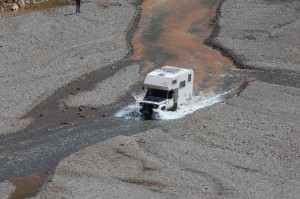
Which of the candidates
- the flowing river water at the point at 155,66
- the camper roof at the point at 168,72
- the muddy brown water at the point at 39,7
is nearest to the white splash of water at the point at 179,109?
the flowing river water at the point at 155,66

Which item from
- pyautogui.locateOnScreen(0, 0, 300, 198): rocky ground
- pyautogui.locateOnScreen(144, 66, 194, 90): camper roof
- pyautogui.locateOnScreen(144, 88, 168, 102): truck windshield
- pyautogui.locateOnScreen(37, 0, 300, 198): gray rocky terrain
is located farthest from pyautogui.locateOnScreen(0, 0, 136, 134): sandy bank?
pyautogui.locateOnScreen(37, 0, 300, 198): gray rocky terrain

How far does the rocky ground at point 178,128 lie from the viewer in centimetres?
3394

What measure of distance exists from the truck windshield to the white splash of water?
0.90 metres

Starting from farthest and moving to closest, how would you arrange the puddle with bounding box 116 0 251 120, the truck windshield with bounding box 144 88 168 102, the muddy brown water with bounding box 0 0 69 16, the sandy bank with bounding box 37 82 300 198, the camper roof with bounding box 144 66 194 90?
1. the muddy brown water with bounding box 0 0 69 16
2. the puddle with bounding box 116 0 251 120
3. the truck windshield with bounding box 144 88 168 102
4. the camper roof with bounding box 144 66 194 90
5. the sandy bank with bounding box 37 82 300 198

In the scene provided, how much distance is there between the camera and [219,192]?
1305 inches

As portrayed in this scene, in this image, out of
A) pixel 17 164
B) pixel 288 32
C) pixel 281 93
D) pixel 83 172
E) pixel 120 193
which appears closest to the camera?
pixel 120 193

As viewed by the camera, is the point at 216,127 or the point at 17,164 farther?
the point at 216,127

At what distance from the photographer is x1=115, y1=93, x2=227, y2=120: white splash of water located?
44.1 meters

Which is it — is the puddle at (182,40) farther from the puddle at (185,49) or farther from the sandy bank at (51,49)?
the sandy bank at (51,49)

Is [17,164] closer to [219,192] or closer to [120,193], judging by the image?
[120,193]

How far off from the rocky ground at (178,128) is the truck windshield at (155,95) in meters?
2.09

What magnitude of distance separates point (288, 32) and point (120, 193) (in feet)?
110

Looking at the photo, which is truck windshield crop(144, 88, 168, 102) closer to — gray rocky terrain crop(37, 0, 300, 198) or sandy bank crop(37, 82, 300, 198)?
gray rocky terrain crop(37, 0, 300, 198)

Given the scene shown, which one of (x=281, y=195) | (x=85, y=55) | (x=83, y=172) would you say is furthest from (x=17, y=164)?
(x=85, y=55)
